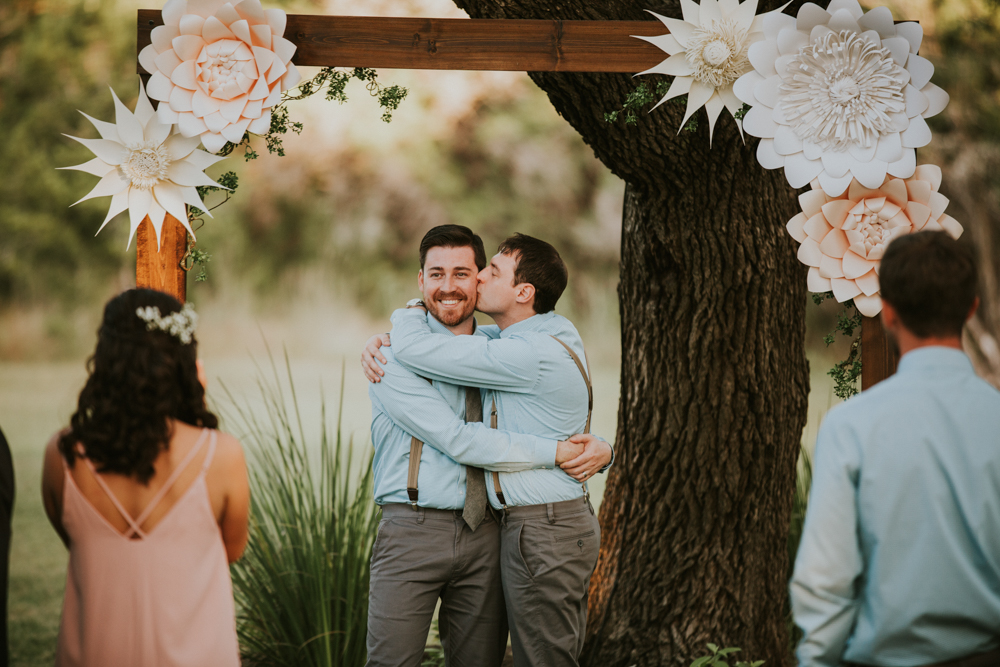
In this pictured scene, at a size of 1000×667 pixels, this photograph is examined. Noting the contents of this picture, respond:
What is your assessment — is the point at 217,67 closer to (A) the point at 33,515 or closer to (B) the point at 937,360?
(B) the point at 937,360

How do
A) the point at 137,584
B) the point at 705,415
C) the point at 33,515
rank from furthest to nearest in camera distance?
the point at 33,515 < the point at 705,415 < the point at 137,584

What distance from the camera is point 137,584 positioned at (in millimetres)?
1537

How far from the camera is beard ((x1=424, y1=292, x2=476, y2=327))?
243 centimetres

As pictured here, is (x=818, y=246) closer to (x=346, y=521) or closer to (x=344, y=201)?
(x=346, y=521)

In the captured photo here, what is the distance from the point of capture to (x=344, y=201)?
7223 millimetres

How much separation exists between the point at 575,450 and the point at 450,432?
37 cm

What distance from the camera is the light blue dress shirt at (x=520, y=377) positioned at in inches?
89.1

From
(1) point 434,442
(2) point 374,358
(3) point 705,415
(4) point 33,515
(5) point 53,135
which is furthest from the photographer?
(5) point 53,135

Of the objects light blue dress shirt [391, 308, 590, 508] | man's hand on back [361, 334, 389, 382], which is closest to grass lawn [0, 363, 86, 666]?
man's hand on back [361, 334, 389, 382]

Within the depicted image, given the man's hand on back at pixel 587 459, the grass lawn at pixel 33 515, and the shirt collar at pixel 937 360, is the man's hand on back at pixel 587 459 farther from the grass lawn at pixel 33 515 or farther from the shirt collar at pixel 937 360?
the grass lawn at pixel 33 515

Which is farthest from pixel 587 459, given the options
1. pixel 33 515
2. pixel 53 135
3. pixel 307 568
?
pixel 53 135

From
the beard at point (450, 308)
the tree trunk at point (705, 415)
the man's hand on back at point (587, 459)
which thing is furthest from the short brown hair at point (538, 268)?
the tree trunk at point (705, 415)

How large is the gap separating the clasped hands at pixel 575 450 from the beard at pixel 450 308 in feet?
0.61

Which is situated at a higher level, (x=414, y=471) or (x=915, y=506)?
(x=414, y=471)
